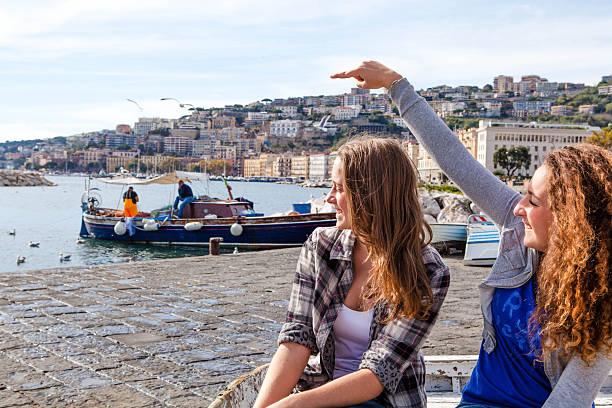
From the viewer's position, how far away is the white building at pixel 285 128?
561 feet

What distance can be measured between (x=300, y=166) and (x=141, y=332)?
446 ft

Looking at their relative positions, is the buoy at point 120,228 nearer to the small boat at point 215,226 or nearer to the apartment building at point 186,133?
the small boat at point 215,226

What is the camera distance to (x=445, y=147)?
6.17ft

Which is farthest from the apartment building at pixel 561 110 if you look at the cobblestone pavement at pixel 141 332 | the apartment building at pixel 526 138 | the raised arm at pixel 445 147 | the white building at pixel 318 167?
the raised arm at pixel 445 147

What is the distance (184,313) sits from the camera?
5348mm

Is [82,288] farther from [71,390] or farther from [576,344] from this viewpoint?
[576,344]

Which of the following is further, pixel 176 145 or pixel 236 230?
pixel 176 145

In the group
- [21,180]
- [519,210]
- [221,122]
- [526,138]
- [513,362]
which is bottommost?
[21,180]

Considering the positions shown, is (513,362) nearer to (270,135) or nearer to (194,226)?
(194,226)

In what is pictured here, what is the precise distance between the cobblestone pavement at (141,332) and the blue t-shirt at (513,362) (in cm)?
185

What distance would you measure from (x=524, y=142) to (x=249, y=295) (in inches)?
3920

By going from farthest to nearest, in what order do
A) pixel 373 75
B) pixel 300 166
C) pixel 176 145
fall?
pixel 176 145 → pixel 300 166 → pixel 373 75

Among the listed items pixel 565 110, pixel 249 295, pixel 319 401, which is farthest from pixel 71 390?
pixel 565 110

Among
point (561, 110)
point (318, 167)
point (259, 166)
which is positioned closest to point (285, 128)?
point (259, 166)
